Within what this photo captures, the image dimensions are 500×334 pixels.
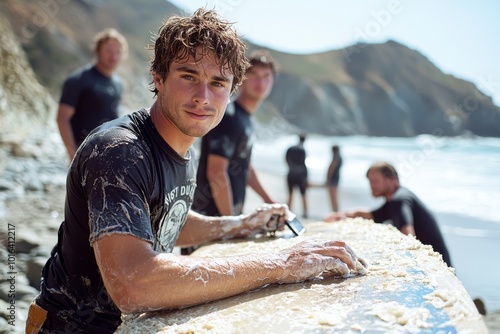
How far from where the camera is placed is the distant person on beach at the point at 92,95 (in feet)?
15.0

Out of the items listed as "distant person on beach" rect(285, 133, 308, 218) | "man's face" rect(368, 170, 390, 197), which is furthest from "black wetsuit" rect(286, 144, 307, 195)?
"man's face" rect(368, 170, 390, 197)

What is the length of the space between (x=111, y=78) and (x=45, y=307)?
11.2ft

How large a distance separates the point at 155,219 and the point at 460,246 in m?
7.85

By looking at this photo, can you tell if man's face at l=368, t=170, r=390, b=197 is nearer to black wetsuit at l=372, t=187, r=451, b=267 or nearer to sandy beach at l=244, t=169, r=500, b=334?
black wetsuit at l=372, t=187, r=451, b=267

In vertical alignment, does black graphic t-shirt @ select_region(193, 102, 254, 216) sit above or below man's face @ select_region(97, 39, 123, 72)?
below

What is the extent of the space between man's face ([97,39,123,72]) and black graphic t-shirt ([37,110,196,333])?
3.13 m

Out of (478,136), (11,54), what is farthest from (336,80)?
(11,54)

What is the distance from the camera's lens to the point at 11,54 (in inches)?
639

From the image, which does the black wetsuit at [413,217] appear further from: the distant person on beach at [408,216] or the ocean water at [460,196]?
the ocean water at [460,196]

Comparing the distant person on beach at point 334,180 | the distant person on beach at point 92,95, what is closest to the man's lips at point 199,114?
the distant person on beach at point 92,95

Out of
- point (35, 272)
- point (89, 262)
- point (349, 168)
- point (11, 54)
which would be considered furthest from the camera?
point (349, 168)

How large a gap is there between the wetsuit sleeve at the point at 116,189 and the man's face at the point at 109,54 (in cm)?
342

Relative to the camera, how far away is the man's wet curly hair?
6.34ft

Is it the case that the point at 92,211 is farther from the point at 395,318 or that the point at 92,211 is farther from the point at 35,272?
the point at 35,272
